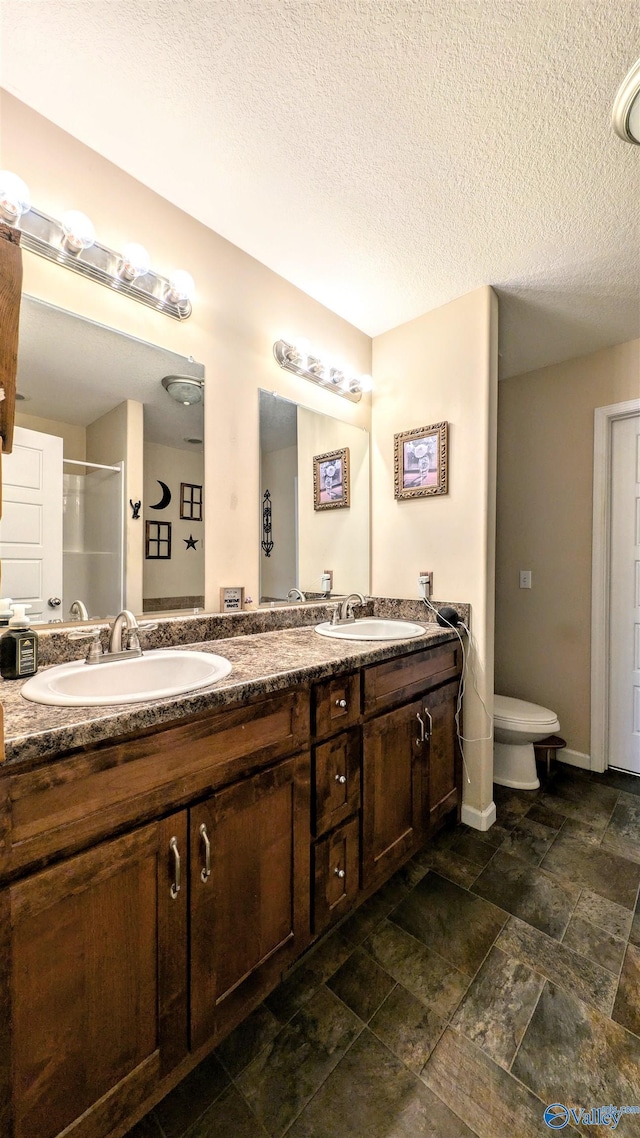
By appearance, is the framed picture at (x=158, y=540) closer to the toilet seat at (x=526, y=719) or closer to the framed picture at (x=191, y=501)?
the framed picture at (x=191, y=501)

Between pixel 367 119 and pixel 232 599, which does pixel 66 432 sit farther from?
pixel 367 119

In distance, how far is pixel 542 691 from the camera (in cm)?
250

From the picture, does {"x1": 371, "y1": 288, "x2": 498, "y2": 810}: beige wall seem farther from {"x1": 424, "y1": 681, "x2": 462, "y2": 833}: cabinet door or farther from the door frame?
the door frame

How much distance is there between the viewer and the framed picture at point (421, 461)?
6.21 ft

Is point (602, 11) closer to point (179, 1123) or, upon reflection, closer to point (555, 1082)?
point (555, 1082)

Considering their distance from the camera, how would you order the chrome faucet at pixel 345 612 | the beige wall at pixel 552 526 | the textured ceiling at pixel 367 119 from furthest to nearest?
the beige wall at pixel 552 526, the chrome faucet at pixel 345 612, the textured ceiling at pixel 367 119

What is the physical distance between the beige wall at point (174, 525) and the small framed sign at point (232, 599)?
9cm

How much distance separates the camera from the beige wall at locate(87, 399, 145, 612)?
1.26m

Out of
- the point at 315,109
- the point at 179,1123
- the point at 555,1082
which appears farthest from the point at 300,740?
the point at 315,109

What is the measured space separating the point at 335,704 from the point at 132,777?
572 millimetres

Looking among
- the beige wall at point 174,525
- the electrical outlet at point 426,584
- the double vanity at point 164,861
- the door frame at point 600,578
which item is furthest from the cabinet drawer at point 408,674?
the door frame at point 600,578

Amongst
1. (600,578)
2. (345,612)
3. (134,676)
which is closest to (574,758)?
(600,578)

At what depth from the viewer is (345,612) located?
1866mm

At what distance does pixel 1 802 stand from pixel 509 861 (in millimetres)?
1776
